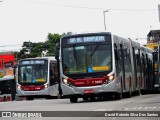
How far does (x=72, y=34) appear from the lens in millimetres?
26844

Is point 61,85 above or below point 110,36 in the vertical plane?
below

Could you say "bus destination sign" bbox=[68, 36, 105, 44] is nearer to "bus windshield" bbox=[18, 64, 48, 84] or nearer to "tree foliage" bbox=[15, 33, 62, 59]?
"bus windshield" bbox=[18, 64, 48, 84]

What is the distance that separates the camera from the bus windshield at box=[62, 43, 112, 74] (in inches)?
1022

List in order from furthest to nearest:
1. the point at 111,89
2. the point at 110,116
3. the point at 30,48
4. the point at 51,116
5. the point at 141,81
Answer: the point at 30,48
the point at 141,81
the point at 111,89
the point at 51,116
the point at 110,116

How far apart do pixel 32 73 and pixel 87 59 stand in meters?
16.6

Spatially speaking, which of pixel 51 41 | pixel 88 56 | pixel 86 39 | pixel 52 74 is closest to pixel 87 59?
pixel 88 56

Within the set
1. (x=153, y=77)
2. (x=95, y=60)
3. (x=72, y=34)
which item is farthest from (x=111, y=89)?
(x=153, y=77)

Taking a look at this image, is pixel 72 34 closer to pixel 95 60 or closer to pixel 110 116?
pixel 95 60

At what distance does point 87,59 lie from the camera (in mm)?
25969

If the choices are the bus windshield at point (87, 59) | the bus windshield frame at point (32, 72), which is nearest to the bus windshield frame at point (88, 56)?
the bus windshield at point (87, 59)

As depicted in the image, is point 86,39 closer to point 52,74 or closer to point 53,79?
point 52,74

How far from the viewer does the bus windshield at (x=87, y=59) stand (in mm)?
25953

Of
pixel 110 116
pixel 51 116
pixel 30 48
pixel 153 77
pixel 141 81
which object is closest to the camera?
pixel 110 116

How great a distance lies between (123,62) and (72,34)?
374cm
